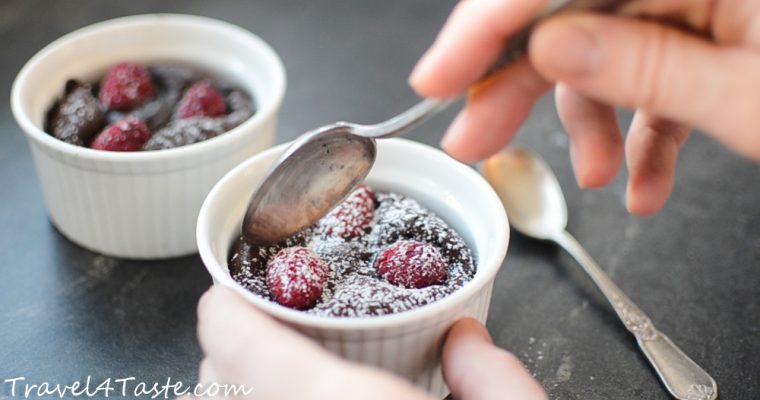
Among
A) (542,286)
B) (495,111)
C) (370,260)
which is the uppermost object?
(495,111)

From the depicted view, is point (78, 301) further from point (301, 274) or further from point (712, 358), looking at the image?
point (712, 358)

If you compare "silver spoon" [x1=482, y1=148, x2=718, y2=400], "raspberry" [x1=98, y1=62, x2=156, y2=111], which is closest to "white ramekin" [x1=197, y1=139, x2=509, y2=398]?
"silver spoon" [x1=482, y1=148, x2=718, y2=400]

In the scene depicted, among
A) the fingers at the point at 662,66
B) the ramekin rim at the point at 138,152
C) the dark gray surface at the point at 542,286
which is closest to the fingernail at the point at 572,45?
the fingers at the point at 662,66

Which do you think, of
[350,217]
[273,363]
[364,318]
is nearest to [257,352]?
[273,363]

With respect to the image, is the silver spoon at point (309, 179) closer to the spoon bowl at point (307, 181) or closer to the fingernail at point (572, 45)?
the spoon bowl at point (307, 181)

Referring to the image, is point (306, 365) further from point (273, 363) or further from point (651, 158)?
point (651, 158)

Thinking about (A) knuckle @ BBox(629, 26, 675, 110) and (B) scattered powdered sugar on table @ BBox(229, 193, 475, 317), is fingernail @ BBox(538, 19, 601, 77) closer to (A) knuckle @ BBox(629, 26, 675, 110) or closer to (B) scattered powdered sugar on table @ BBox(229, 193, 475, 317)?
(A) knuckle @ BBox(629, 26, 675, 110)
